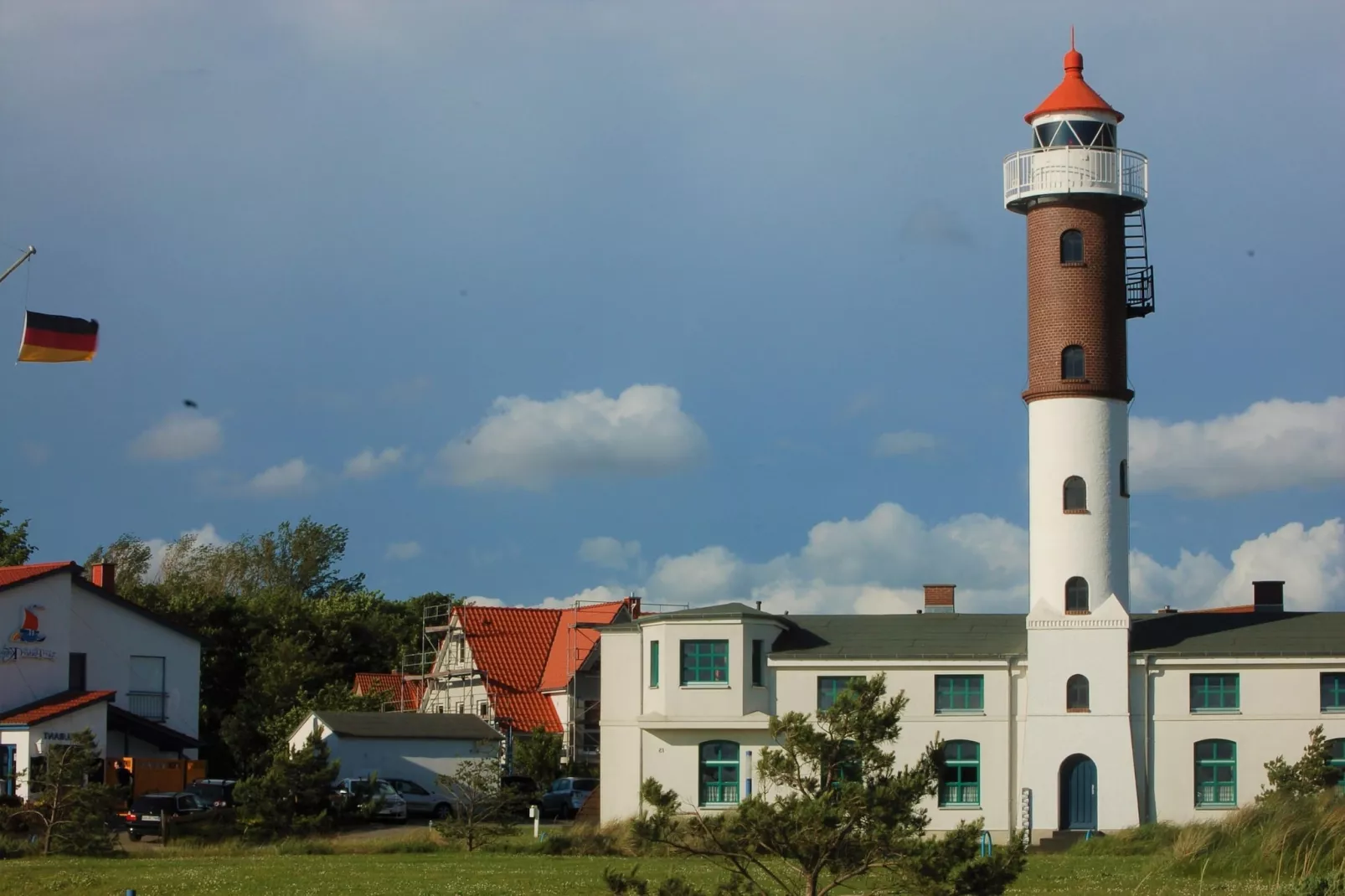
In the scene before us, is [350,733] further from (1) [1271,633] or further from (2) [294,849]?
(1) [1271,633]

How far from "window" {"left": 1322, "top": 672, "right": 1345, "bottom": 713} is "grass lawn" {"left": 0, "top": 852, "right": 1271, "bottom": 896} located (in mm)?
12423

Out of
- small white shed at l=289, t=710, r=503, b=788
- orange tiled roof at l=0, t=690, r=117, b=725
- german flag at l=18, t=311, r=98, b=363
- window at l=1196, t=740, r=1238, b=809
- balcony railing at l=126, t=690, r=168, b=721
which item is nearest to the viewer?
german flag at l=18, t=311, r=98, b=363

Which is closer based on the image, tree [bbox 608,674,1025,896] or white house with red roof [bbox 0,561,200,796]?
tree [bbox 608,674,1025,896]

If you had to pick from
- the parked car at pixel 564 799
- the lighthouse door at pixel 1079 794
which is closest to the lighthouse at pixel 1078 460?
Result: the lighthouse door at pixel 1079 794

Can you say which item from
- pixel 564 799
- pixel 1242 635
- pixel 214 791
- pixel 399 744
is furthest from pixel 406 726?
pixel 1242 635

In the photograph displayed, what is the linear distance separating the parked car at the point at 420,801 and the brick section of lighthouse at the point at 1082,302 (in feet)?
68.2

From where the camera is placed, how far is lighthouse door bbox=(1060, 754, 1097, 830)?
46062 mm

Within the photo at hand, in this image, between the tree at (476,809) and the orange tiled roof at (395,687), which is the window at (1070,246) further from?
the orange tiled roof at (395,687)

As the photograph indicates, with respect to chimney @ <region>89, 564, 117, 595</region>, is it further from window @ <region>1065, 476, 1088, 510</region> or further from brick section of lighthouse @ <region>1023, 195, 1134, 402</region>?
window @ <region>1065, 476, 1088, 510</region>

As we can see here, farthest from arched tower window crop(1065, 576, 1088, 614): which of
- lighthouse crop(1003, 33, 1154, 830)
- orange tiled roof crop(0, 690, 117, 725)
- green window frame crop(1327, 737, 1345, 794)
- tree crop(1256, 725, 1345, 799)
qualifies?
orange tiled roof crop(0, 690, 117, 725)

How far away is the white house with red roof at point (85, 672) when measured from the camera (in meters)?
49.0

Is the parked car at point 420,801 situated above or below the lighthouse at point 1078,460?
below

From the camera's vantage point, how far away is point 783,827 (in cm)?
1656

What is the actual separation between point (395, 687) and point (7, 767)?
80.3ft
